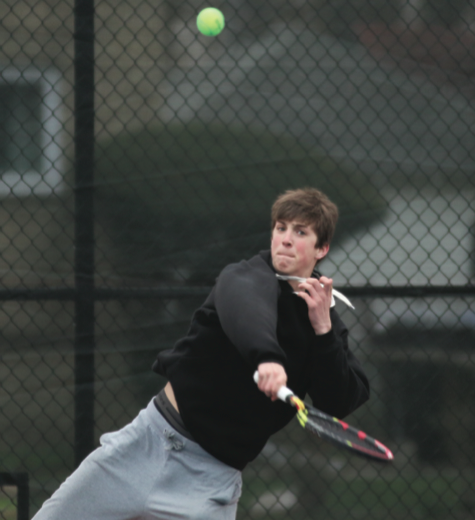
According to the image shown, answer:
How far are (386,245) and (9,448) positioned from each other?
2.09 metres

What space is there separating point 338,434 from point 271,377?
0.29 m

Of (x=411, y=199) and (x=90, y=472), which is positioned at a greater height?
(x=411, y=199)

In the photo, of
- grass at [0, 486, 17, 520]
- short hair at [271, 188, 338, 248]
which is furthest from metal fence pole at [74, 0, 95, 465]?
short hair at [271, 188, 338, 248]

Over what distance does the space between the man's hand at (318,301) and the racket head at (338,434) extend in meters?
0.25

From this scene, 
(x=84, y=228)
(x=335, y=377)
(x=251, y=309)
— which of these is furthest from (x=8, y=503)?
(x=251, y=309)

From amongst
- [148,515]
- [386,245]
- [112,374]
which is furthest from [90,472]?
[386,245]

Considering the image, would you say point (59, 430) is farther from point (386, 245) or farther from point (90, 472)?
point (386, 245)

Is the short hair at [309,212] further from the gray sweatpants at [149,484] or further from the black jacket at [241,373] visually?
the gray sweatpants at [149,484]

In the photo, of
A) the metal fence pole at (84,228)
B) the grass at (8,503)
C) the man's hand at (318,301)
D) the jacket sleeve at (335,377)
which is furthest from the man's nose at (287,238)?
the grass at (8,503)

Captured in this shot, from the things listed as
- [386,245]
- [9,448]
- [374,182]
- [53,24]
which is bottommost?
[9,448]

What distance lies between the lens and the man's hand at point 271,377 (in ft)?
→ 5.49

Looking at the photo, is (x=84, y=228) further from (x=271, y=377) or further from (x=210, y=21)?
(x=271, y=377)

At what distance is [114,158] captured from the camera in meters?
3.50

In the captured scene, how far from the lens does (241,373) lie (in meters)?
2.05
